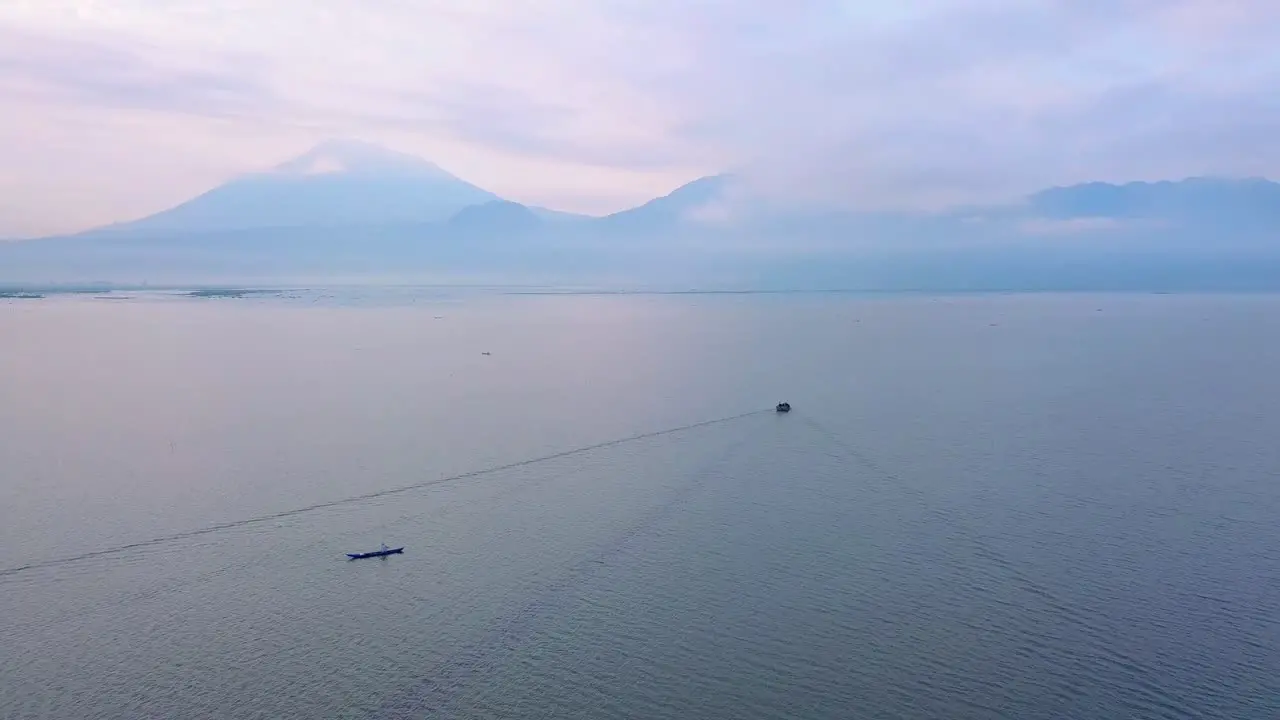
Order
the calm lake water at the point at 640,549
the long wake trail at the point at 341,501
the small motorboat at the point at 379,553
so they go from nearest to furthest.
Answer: the calm lake water at the point at 640,549
the long wake trail at the point at 341,501
the small motorboat at the point at 379,553

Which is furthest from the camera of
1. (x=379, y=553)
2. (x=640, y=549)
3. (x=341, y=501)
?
(x=341, y=501)

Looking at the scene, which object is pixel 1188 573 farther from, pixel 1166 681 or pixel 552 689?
pixel 552 689

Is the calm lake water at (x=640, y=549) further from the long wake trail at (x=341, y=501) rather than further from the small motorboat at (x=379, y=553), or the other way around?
the small motorboat at (x=379, y=553)

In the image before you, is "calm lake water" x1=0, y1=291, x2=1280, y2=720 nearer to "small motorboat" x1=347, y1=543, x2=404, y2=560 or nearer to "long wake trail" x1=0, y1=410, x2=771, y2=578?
"long wake trail" x1=0, y1=410, x2=771, y2=578

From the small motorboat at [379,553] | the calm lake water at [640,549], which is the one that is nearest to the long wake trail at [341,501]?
the calm lake water at [640,549]

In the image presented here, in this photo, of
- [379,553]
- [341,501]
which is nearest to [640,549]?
[379,553]

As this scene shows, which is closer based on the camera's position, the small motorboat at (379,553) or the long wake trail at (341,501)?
the long wake trail at (341,501)

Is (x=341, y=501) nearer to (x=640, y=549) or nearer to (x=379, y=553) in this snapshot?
(x=379, y=553)

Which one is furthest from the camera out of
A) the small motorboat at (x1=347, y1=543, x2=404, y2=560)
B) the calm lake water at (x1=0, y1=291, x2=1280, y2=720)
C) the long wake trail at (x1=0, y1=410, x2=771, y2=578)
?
the small motorboat at (x1=347, y1=543, x2=404, y2=560)

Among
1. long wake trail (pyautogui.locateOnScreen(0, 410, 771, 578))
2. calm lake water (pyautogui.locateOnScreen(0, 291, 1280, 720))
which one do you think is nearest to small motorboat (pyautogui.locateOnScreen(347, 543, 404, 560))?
calm lake water (pyautogui.locateOnScreen(0, 291, 1280, 720))
